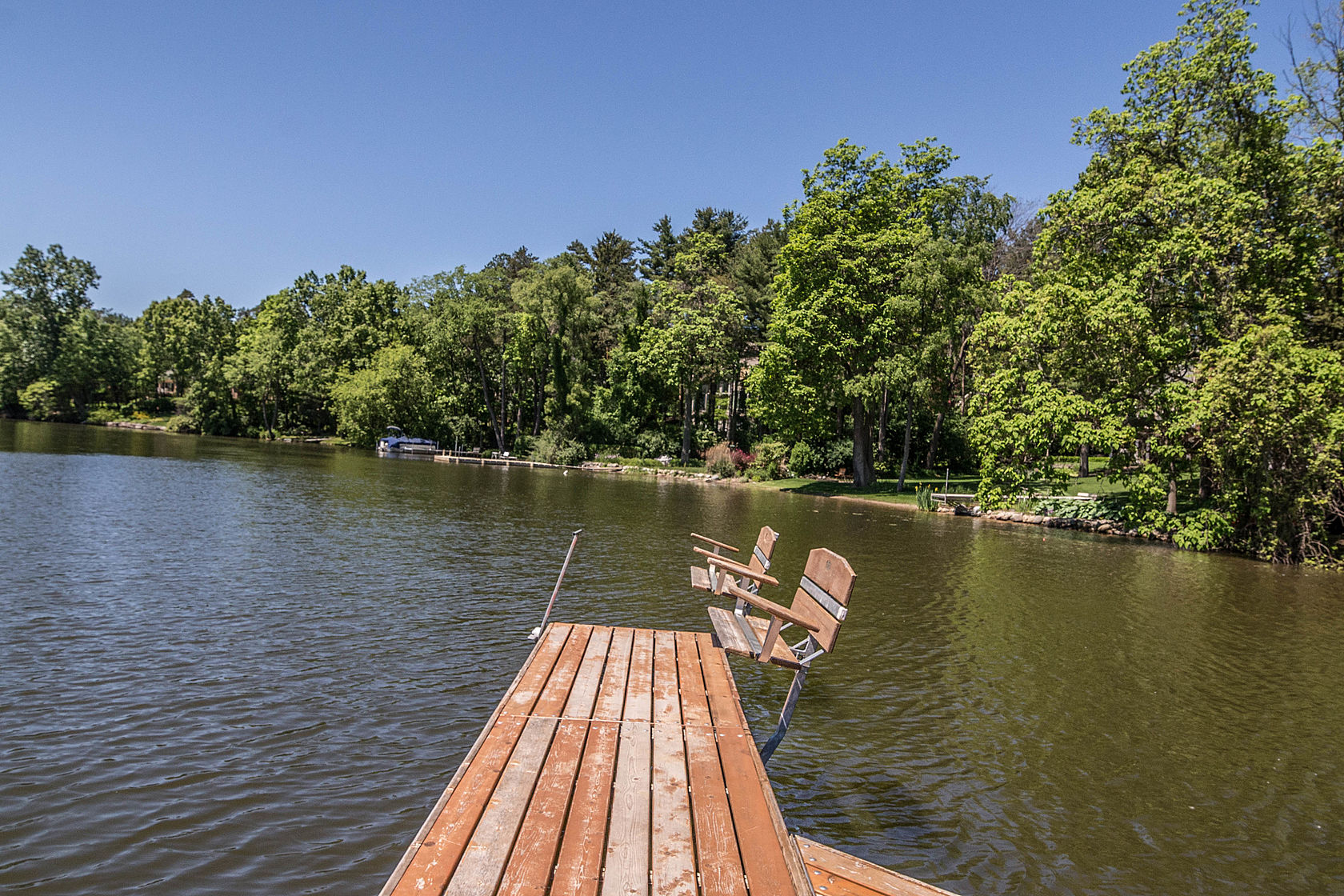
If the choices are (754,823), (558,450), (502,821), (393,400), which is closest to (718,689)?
(754,823)

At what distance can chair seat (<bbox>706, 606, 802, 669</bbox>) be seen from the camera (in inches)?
238

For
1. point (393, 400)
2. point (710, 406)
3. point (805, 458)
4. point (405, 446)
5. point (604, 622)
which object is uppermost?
point (710, 406)

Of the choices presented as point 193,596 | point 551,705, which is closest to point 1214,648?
point 551,705

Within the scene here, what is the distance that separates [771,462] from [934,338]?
12.6 metres

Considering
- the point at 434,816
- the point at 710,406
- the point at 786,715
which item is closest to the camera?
the point at 434,816

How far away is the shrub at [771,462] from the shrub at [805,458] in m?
1.34

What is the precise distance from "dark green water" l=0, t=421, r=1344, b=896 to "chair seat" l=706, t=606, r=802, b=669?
2.94ft

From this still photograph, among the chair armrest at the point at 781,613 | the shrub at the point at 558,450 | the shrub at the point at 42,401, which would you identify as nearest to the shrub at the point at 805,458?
the shrub at the point at 558,450

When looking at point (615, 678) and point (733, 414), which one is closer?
point (615, 678)

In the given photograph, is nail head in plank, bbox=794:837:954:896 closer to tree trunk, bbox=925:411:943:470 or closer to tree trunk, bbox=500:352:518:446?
tree trunk, bbox=925:411:943:470

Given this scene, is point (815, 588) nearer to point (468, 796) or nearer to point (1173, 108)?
point (468, 796)

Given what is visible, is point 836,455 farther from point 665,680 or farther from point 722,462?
point 665,680

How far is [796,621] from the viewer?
19.4 ft

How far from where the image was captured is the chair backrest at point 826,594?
5656mm
